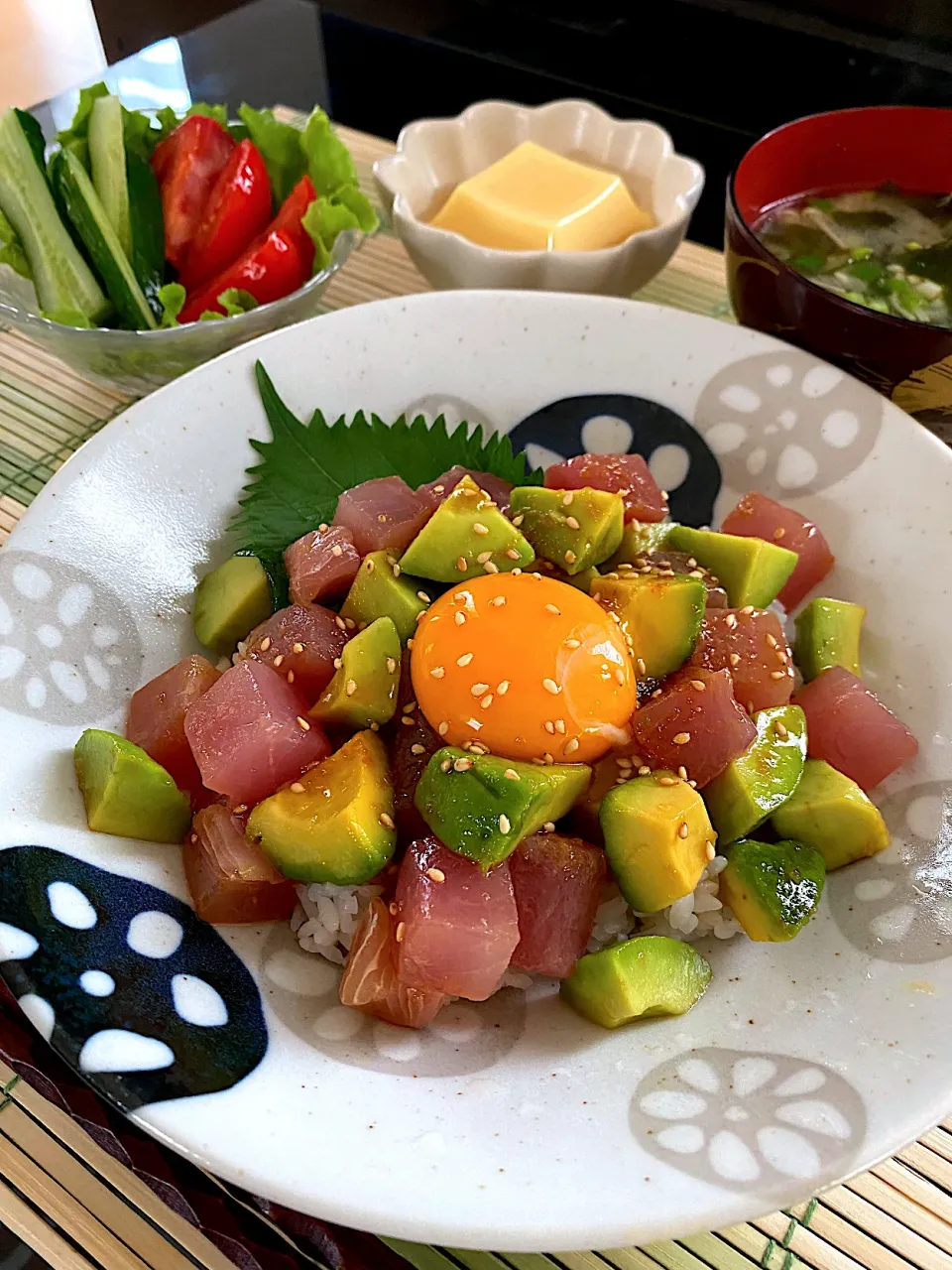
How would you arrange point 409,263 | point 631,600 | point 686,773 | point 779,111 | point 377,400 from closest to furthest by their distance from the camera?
point 686,773, point 631,600, point 377,400, point 409,263, point 779,111

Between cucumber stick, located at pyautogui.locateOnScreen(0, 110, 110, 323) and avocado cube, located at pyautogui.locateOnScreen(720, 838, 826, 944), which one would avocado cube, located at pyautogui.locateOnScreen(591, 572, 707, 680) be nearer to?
avocado cube, located at pyautogui.locateOnScreen(720, 838, 826, 944)

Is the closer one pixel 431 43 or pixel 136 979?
pixel 136 979

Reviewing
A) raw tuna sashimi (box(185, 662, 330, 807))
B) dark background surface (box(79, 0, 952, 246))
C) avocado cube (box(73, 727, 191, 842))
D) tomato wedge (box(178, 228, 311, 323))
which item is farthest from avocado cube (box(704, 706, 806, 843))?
dark background surface (box(79, 0, 952, 246))

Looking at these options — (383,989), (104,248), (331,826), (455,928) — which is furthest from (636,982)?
(104,248)

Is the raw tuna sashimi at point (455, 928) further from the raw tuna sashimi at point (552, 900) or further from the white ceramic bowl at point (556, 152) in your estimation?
the white ceramic bowl at point (556, 152)

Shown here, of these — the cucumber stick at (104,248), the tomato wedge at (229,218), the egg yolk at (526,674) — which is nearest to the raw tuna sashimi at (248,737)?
the egg yolk at (526,674)

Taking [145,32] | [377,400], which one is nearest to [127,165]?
[377,400]

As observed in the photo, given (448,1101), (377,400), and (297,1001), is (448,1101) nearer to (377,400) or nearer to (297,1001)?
(297,1001)
